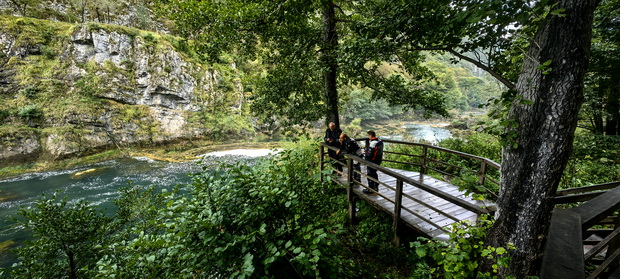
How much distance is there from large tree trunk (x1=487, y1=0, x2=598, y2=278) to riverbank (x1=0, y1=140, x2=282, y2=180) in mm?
12867

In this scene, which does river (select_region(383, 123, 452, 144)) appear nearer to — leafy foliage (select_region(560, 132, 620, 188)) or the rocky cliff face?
leafy foliage (select_region(560, 132, 620, 188))

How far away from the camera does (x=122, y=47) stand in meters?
25.5

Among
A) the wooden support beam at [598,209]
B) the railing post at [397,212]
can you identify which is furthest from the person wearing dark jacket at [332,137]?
the wooden support beam at [598,209]

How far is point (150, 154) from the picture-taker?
2214 cm

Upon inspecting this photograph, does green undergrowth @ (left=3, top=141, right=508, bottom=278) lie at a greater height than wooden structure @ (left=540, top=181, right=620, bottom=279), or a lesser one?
lesser

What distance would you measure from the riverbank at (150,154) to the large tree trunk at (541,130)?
12.9 meters

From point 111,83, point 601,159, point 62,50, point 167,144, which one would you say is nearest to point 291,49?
point 601,159

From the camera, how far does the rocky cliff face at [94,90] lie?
1980 centimetres

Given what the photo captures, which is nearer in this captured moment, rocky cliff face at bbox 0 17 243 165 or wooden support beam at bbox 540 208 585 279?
wooden support beam at bbox 540 208 585 279

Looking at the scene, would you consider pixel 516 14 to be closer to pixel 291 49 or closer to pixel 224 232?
pixel 224 232

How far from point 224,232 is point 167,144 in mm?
26533

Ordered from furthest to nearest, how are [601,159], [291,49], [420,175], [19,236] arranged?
[19,236] < [601,159] < [291,49] < [420,175]

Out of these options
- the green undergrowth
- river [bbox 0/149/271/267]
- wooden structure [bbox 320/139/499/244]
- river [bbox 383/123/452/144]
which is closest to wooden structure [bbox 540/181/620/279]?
the green undergrowth

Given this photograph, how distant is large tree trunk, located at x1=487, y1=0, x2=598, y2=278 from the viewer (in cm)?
205
